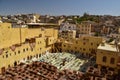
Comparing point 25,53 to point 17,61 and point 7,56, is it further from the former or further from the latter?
point 7,56

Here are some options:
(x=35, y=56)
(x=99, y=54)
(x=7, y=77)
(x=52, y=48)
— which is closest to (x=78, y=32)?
(x=52, y=48)

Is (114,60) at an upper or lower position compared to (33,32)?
lower

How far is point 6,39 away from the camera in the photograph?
3178 centimetres

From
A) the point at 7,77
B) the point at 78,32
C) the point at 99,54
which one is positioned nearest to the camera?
the point at 7,77

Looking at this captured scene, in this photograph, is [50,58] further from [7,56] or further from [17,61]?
[7,56]

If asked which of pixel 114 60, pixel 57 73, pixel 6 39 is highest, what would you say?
pixel 6 39

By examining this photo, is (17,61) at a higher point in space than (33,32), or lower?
lower

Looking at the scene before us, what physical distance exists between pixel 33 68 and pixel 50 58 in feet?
24.2

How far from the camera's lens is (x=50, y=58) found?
3312 centimetres

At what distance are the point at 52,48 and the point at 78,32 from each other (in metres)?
25.4

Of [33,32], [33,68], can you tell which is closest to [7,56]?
[33,68]

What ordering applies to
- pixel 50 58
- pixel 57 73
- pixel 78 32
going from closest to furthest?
pixel 57 73 < pixel 50 58 < pixel 78 32

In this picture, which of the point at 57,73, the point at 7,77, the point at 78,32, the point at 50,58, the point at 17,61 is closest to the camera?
the point at 7,77

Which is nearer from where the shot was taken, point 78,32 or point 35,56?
point 35,56
